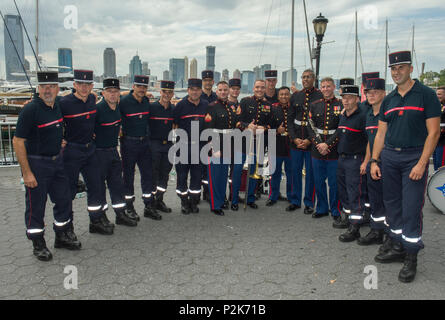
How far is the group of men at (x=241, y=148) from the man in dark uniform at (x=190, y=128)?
2cm

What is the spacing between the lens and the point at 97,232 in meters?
4.95

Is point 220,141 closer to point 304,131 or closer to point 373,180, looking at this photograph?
point 304,131

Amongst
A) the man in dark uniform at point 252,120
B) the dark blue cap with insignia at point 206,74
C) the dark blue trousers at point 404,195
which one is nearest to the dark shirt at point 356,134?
the dark blue trousers at point 404,195

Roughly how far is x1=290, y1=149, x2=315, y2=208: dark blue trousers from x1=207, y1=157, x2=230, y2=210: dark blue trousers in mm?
1212

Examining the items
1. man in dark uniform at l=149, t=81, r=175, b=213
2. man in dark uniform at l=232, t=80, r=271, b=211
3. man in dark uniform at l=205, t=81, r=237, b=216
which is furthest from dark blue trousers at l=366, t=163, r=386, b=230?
man in dark uniform at l=149, t=81, r=175, b=213

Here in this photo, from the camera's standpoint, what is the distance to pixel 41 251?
4066 mm

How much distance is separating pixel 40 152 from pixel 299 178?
411 cm

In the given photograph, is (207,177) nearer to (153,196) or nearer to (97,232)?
(153,196)

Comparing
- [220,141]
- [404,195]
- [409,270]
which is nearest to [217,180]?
[220,141]

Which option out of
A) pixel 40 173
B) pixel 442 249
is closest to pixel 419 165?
pixel 442 249

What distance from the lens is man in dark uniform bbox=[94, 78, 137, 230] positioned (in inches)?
191

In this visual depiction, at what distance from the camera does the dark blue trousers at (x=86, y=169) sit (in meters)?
4.54

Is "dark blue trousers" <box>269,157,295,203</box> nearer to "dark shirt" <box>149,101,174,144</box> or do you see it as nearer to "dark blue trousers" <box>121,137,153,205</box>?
"dark shirt" <box>149,101,174,144</box>

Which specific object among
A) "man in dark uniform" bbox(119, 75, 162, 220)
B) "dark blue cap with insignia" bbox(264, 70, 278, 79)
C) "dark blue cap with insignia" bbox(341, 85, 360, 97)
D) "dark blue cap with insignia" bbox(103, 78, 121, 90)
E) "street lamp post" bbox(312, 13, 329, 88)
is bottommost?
"man in dark uniform" bbox(119, 75, 162, 220)
